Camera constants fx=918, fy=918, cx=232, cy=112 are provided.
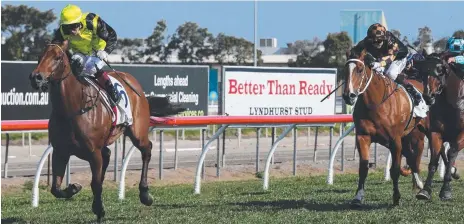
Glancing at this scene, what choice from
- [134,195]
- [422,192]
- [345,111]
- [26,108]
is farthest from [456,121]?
[345,111]

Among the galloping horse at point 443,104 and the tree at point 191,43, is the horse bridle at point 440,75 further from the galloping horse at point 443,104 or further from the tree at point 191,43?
the tree at point 191,43

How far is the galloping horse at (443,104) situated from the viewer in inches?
420

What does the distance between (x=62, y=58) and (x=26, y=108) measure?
10.6 metres

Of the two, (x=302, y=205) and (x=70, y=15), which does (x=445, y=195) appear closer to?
(x=302, y=205)

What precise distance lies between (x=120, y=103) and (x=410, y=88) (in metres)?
3.41

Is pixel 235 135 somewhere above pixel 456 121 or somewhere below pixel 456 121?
below

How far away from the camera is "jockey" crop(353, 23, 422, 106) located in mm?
9938

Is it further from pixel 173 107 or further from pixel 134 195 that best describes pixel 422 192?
pixel 134 195

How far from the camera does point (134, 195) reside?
12172mm

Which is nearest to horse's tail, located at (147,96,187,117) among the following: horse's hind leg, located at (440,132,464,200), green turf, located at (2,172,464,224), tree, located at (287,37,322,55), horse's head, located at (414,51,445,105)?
green turf, located at (2,172,464,224)

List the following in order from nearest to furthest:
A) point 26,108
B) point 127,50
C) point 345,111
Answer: point 26,108, point 345,111, point 127,50

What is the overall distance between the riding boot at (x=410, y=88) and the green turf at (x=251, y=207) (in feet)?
3.71

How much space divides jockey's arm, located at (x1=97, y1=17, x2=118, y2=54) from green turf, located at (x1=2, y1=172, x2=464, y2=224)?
171 cm

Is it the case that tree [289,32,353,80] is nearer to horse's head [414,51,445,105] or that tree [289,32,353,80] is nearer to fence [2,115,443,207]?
fence [2,115,443,207]
